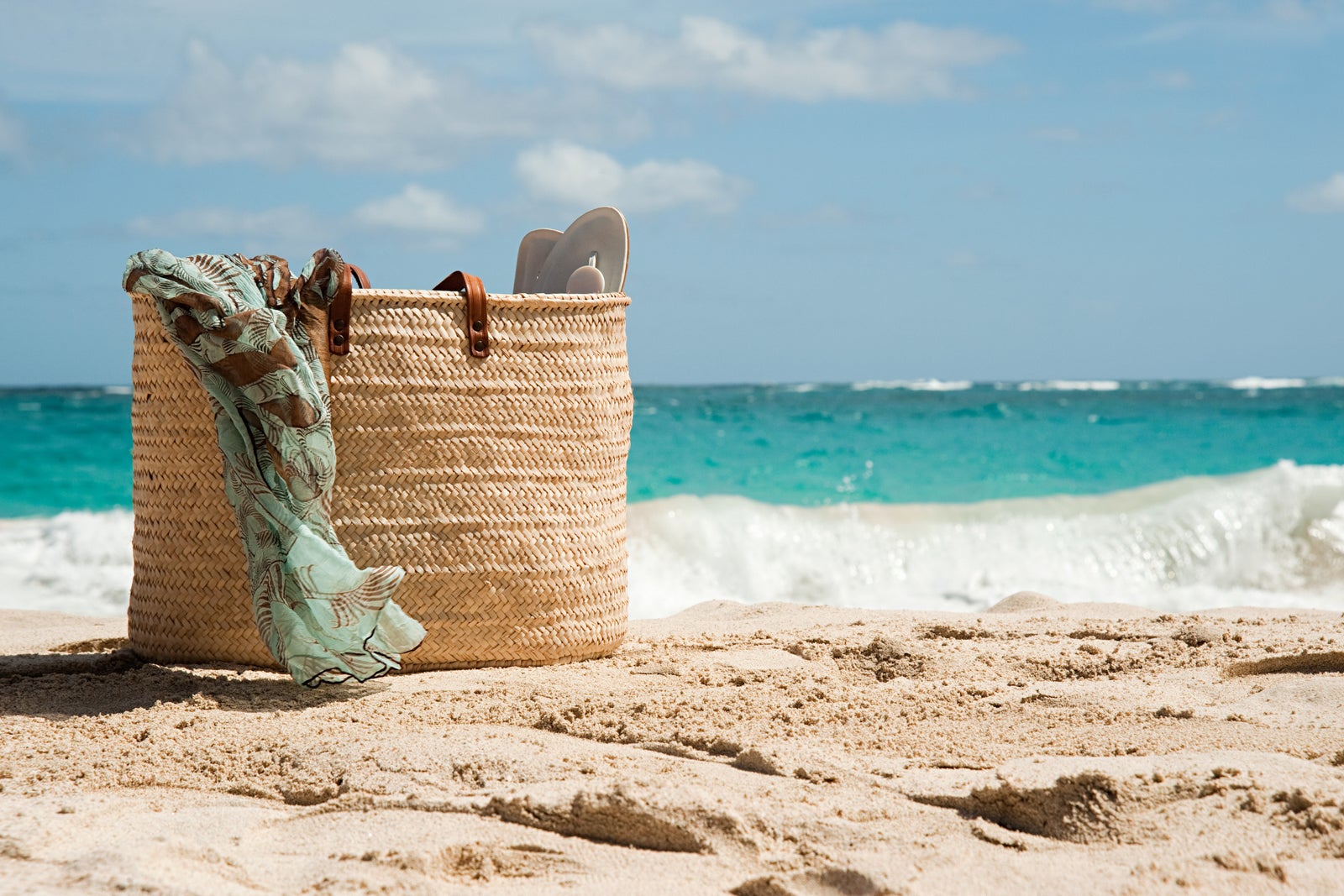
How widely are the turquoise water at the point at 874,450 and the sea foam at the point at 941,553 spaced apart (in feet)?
8.82

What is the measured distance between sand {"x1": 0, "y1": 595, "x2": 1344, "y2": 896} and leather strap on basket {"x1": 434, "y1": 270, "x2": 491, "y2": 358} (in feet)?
2.19

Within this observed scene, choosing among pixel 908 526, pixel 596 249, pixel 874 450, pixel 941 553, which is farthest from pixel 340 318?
pixel 874 450

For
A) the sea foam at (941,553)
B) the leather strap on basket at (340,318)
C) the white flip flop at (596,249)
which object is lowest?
the sea foam at (941,553)

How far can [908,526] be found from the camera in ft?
20.5

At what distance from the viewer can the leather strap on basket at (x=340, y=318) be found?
226 cm

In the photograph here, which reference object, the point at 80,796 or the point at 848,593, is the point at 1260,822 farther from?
the point at 848,593

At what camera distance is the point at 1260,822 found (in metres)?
1.37

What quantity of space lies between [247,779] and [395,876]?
1.55 feet

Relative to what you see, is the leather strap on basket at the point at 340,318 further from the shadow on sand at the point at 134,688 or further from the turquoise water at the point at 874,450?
the turquoise water at the point at 874,450

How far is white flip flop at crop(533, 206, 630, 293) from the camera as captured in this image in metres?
2.67

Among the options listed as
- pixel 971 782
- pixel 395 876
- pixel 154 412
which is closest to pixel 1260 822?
pixel 971 782

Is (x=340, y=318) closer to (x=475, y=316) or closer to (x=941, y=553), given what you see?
(x=475, y=316)

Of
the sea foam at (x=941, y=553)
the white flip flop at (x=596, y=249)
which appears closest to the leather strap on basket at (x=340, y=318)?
the white flip flop at (x=596, y=249)

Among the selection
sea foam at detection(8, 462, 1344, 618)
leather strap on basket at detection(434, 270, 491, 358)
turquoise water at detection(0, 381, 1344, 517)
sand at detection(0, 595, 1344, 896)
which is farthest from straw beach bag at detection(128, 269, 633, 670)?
turquoise water at detection(0, 381, 1344, 517)
